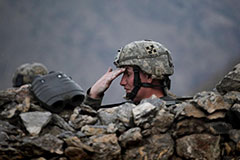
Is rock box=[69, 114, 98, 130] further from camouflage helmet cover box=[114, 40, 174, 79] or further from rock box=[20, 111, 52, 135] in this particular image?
camouflage helmet cover box=[114, 40, 174, 79]

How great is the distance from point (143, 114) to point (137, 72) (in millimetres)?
2347

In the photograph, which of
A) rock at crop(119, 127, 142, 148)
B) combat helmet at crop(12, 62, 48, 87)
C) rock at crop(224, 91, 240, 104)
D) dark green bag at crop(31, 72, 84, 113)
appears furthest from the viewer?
combat helmet at crop(12, 62, 48, 87)

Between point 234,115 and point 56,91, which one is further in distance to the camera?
point 56,91

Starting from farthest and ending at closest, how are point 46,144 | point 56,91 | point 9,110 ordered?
1. point 56,91
2. point 9,110
3. point 46,144

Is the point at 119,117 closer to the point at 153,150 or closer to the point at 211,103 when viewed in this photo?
the point at 153,150

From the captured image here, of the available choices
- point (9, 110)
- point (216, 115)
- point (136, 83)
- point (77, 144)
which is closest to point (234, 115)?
point (216, 115)

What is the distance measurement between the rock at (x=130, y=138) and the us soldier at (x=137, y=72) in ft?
7.58

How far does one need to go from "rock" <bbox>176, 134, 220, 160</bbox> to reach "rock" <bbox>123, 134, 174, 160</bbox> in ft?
0.34

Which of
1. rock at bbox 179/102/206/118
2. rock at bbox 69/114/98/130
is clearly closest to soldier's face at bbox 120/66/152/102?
rock at bbox 69/114/98/130

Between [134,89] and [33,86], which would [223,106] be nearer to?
[33,86]

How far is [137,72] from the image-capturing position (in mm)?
4988

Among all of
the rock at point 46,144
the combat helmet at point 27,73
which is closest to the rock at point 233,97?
the rock at point 46,144

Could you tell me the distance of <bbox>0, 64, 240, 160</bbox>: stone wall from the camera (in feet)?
7.96

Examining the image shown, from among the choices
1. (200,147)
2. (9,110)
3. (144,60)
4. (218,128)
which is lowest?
(200,147)
